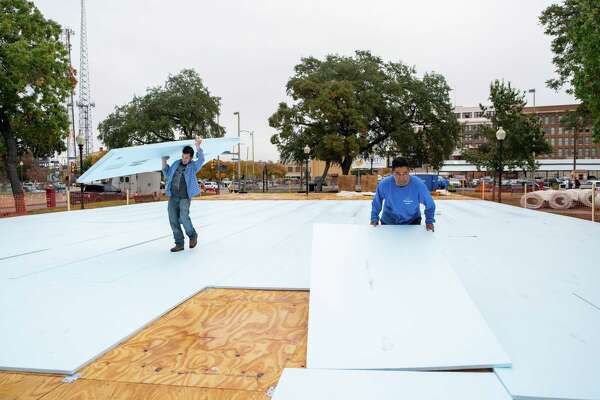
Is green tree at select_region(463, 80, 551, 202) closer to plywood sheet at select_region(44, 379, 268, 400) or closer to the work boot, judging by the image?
the work boot

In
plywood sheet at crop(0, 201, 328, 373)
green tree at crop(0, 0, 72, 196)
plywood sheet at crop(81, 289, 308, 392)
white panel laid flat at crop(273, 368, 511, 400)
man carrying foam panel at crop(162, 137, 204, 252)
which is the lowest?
plywood sheet at crop(81, 289, 308, 392)

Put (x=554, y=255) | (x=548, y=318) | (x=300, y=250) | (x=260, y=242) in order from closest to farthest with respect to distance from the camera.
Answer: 1. (x=548, y=318)
2. (x=554, y=255)
3. (x=300, y=250)
4. (x=260, y=242)

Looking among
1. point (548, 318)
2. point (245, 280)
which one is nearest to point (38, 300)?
point (245, 280)

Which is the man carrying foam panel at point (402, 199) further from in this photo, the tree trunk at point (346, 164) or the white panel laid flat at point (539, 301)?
the tree trunk at point (346, 164)

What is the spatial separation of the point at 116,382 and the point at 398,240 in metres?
2.96

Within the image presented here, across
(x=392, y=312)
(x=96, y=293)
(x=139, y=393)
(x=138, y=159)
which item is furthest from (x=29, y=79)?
(x=392, y=312)

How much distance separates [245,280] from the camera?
532 centimetres

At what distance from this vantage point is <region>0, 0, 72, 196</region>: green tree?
66.9 ft

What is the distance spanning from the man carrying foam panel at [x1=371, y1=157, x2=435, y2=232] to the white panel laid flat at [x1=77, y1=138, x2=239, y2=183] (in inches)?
172

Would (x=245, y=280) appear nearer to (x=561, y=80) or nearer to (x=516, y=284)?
(x=516, y=284)

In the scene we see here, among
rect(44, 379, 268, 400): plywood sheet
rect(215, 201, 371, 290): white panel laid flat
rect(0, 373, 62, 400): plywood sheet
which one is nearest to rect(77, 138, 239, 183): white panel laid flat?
rect(215, 201, 371, 290): white panel laid flat

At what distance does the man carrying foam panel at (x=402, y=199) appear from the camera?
4934 millimetres

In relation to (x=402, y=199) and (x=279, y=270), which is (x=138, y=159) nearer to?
(x=279, y=270)

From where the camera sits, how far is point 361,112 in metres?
36.0
